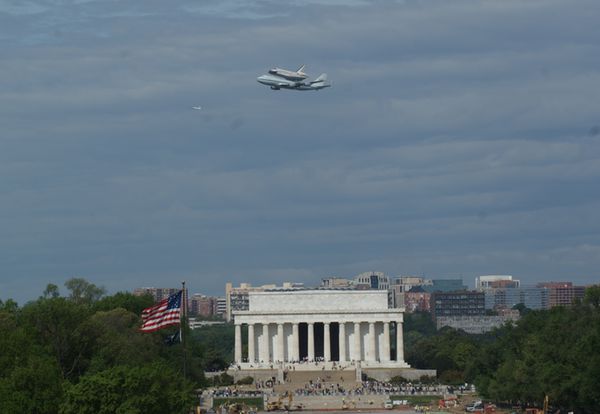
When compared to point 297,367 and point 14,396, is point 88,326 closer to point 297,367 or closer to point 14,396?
point 14,396

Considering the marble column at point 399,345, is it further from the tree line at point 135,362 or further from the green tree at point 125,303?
the green tree at point 125,303

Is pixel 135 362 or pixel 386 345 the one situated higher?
pixel 386 345

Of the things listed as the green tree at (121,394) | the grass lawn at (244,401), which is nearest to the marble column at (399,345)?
the grass lawn at (244,401)

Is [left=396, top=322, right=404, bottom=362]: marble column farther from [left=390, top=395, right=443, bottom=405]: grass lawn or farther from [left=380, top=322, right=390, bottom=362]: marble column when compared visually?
[left=390, top=395, right=443, bottom=405]: grass lawn

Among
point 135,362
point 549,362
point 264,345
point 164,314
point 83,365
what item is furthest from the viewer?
point 264,345

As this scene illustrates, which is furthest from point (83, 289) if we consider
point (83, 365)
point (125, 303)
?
point (83, 365)

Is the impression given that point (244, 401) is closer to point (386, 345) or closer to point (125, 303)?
point (125, 303)

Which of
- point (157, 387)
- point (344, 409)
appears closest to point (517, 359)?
point (344, 409)
